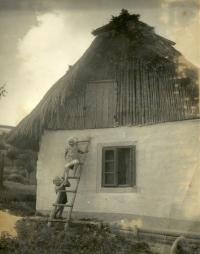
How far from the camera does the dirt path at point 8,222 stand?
10.3 ft

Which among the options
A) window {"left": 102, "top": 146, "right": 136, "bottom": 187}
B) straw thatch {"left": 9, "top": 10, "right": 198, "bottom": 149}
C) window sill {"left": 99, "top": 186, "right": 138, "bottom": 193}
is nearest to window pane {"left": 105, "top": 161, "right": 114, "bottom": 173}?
window {"left": 102, "top": 146, "right": 136, "bottom": 187}

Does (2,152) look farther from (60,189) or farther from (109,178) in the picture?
(109,178)

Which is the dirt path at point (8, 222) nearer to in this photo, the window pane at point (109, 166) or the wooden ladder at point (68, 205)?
the wooden ladder at point (68, 205)

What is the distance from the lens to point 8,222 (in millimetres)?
3199

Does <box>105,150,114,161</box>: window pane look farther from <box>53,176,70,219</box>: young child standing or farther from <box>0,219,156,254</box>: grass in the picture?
<box>0,219,156,254</box>: grass

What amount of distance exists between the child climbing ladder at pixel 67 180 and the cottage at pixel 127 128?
2.5 inches

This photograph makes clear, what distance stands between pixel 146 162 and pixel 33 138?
100 centimetres

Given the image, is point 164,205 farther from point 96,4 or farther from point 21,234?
point 96,4

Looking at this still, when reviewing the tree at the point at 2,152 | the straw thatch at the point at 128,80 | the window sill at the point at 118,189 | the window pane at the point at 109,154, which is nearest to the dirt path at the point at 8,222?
the tree at the point at 2,152

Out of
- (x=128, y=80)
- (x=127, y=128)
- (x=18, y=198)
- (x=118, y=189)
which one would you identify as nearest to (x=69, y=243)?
(x=18, y=198)

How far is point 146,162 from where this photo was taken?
3.57 meters

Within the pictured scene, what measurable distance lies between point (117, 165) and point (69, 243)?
0.91 metres

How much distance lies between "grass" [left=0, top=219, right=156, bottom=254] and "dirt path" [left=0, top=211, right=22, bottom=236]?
4 centimetres

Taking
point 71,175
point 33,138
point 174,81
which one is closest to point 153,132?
point 174,81
